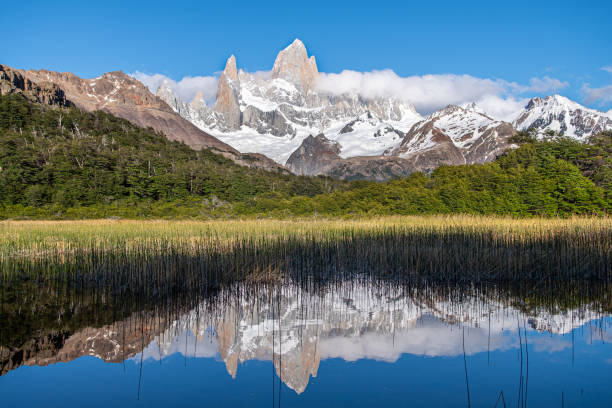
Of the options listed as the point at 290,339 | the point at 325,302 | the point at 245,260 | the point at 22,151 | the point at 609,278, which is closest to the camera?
→ the point at 290,339

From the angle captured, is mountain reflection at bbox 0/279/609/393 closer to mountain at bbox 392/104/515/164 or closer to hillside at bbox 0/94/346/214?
hillside at bbox 0/94/346/214

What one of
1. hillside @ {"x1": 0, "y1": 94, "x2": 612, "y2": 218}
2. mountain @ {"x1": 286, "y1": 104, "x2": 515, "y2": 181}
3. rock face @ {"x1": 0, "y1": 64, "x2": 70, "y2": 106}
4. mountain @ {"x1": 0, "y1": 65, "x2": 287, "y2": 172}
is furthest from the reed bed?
mountain @ {"x1": 286, "y1": 104, "x2": 515, "y2": 181}

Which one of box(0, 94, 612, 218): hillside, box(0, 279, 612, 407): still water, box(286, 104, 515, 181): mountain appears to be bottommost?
box(0, 279, 612, 407): still water

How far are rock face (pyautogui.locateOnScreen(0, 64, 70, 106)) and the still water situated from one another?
77031mm

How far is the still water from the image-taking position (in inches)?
181

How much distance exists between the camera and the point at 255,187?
46406 millimetres

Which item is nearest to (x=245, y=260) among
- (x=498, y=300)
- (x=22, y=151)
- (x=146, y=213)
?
(x=498, y=300)

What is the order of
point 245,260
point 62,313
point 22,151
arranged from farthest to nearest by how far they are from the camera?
1. point 22,151
2. point 245,260
3. point 62,313

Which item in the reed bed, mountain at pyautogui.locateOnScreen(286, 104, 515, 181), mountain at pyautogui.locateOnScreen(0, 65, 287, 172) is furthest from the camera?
mountain at pyautogui.locateOnScreen(286, 104, 515, 181)

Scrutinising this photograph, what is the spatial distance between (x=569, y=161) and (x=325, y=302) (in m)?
34.8

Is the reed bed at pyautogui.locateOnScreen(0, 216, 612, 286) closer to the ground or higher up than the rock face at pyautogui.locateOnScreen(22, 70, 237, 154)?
closer to the ground

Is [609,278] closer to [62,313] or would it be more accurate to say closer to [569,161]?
[62,313]

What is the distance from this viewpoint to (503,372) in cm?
505

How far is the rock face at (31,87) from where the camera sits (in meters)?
71.2
